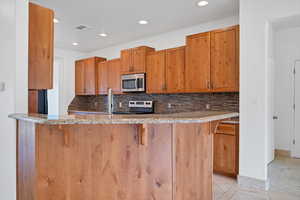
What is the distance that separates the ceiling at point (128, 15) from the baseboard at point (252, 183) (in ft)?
8.82

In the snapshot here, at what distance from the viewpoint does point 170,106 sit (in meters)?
4.73

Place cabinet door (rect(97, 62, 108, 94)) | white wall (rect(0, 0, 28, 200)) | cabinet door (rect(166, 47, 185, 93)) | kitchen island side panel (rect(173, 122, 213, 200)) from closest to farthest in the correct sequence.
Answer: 1. kitchen island side panel (rect(173, 122, 213, 200))
2. white wall (rect(0, 0, 28, 200))
3. cabinet door (rect(166, 47, 185, 93))
4. cabinet door (rect(97, 62, 108, 94))

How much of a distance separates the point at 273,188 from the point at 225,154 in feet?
2.48

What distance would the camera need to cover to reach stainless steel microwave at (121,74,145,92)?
473 cm

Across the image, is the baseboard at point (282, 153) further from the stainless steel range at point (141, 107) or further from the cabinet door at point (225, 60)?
the stainless steel range at point (141, 107)

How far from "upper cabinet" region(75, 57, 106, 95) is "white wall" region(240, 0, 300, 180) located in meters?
4.12

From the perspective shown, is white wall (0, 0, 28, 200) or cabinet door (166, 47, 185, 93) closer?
white wall (0, 0, 28, 200)

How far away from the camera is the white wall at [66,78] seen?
629 centimetres

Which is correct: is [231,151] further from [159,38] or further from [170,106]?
[159,38]

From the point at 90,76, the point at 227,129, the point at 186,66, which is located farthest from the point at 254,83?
the point at 90,76

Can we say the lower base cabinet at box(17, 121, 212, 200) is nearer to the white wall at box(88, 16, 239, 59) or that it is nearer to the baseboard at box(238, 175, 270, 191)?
the baseboard at box(238, 175, 270, 191)

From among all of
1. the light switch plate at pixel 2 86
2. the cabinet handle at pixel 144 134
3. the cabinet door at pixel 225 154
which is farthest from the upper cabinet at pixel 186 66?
the light switch plate at pixel 2 86

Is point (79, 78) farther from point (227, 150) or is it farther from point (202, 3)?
point (227, 150)

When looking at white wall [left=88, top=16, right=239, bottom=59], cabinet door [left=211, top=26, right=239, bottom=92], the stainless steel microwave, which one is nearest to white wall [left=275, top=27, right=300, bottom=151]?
white wall [left=88, top=16, right=239, bottom=59]
